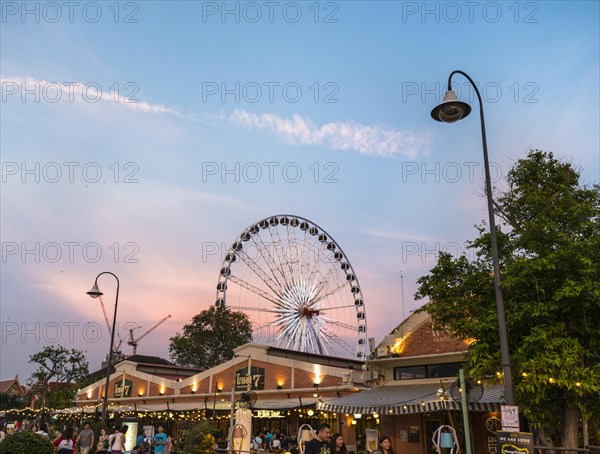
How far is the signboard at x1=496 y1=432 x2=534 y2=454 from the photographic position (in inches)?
420

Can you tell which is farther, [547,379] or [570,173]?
[570,173]

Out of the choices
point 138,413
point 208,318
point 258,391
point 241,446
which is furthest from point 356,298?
point 208,318

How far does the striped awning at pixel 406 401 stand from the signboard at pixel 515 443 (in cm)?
1032

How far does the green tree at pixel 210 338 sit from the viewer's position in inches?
2926

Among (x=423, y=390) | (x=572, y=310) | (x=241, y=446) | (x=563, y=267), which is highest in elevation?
(x=563, y=267)

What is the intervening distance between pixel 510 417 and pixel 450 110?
22.6 feet

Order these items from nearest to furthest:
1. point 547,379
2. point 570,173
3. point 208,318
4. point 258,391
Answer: point 547,379 → point 570,173 → point 258,391 → point 208,318

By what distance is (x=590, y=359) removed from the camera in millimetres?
15328

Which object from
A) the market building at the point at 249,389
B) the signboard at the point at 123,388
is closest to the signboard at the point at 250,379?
the market building at the point at 249,389

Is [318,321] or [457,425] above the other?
[318,321]

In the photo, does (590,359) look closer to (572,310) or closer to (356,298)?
(572,310)

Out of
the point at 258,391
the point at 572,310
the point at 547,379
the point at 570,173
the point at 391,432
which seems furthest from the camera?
the point at 258,391

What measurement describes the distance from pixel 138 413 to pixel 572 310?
39.7m

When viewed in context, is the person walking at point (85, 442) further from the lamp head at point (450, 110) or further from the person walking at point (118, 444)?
the lamp head at point (450, 110)
